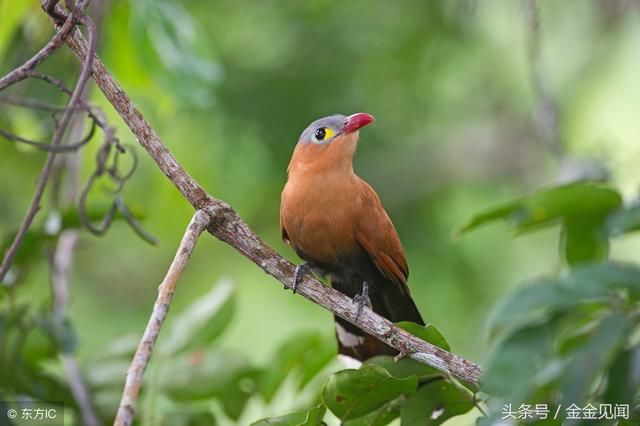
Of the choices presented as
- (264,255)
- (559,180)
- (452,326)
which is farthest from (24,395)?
(452,326)

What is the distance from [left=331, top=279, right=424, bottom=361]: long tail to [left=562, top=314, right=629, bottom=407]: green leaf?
1856 millimetres

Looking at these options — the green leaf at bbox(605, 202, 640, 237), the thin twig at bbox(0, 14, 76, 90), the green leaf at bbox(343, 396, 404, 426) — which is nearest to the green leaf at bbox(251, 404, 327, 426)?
the green leaf at bbox(343, 396, 404, 426)

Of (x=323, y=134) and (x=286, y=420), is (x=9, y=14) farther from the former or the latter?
(x=286, y=420)

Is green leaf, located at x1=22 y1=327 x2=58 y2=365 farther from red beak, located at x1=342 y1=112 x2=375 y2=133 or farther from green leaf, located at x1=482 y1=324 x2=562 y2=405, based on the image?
green leaf, located at x1=482 y1=324 x2=562 y2=405

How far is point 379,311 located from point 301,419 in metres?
1.26

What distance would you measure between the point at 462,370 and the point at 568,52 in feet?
20.0

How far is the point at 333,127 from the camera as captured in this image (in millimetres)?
3889

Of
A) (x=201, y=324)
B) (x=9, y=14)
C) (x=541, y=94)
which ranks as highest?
(x=541, y=94)

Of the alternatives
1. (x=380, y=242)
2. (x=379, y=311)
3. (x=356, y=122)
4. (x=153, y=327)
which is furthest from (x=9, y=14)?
(x=153, y=327)

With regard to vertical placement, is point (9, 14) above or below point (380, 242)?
above

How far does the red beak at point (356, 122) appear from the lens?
3.79m

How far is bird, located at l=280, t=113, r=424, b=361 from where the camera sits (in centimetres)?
358

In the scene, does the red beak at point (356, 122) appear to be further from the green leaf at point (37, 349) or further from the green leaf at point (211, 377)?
the green leaf at point (37, 349)

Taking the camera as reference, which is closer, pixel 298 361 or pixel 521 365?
pixel 521 365
